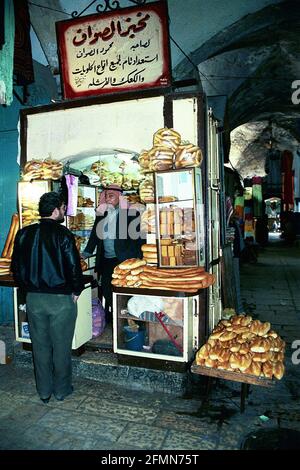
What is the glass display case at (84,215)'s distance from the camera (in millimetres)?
7016

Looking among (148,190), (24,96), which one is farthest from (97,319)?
(24,96)

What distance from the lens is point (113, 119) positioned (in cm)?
579

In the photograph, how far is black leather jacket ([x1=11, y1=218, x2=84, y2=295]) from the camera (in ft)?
14.4

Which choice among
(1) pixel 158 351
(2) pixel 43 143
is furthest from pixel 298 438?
(2) pixel 43 143

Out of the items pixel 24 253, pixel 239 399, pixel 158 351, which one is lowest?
pixel 239 399

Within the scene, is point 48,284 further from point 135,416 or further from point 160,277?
point 135,416

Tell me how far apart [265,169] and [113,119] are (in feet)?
87.8

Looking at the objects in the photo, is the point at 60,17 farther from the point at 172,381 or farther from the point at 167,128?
the point at 172,381

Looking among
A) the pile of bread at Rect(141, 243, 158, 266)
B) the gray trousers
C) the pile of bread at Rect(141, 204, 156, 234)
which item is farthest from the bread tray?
the pile of bread at Rect(141, 204, 156, 234)

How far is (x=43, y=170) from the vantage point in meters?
5.82

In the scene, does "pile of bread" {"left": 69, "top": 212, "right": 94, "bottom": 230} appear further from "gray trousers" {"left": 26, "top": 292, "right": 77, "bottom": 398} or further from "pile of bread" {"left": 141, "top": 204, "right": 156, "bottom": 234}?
"gray trousers" {"left": 26, "top": 292, "right": 77, "bottom": 398}

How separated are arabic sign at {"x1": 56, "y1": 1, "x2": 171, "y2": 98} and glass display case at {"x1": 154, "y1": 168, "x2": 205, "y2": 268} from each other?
1.90 metres

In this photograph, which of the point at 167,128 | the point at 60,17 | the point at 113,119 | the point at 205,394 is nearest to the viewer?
the point at 205,394

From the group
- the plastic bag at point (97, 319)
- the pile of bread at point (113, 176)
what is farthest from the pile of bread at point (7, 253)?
the pile of bread at point (113, 176)
